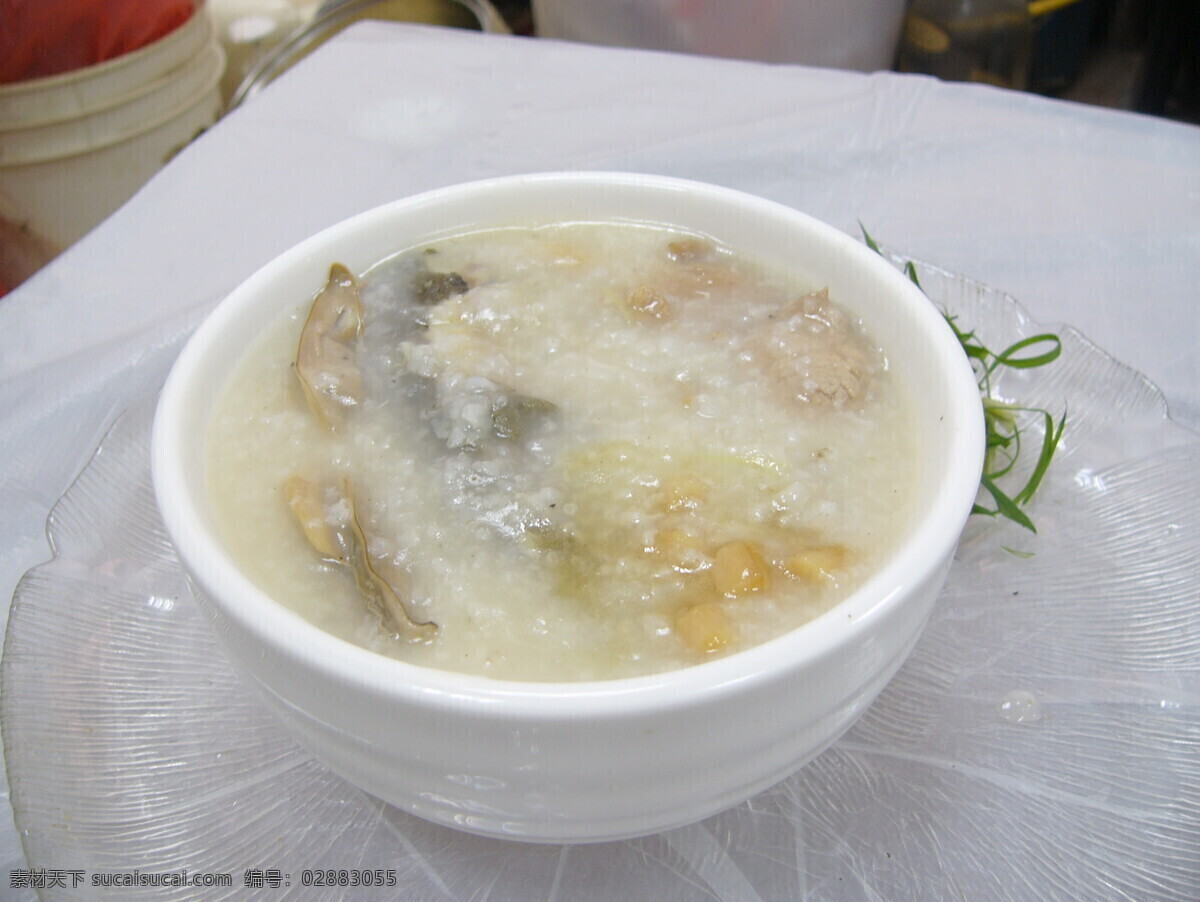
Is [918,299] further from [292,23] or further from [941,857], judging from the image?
[292,23]

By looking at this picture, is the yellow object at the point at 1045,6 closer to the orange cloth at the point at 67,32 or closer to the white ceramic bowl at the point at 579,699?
the white ceramic bowl at the point at 579,699

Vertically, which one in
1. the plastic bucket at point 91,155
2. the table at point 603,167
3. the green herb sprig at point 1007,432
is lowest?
the plastic bucket at point 91,155

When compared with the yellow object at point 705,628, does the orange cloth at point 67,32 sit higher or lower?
lower

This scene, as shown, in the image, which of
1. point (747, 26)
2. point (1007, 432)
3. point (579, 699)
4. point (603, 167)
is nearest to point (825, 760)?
Answer: point (579, 699)

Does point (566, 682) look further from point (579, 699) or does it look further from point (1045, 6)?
point (1045, 6)

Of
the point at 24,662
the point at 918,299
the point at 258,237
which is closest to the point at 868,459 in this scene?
the point at 918,299

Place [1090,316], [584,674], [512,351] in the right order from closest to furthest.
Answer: [584,674] → [512,351] → [1090,316]

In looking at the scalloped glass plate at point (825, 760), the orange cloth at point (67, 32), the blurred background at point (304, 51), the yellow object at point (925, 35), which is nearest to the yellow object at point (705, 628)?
the scalloped glass plate at point (825, 760)
